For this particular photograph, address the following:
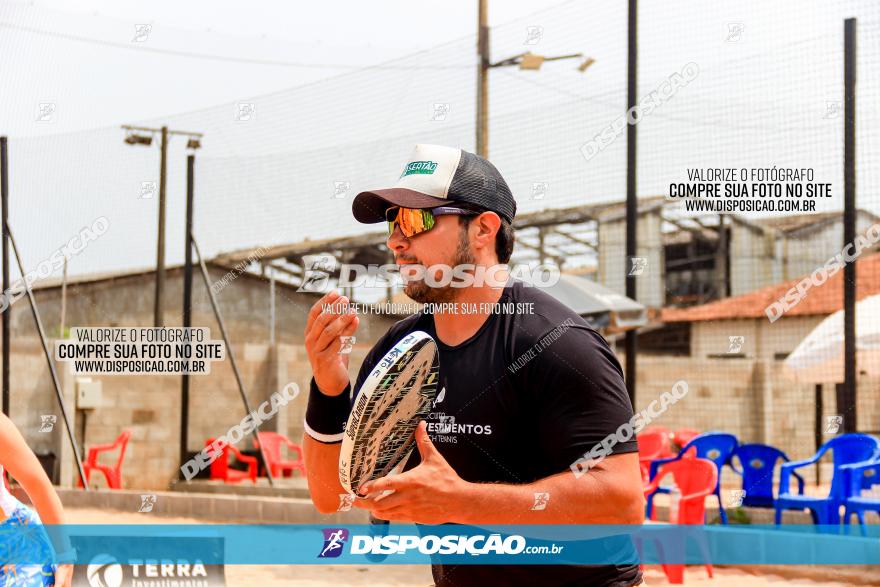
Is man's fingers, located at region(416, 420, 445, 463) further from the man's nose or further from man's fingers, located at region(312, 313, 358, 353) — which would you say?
the man's nose

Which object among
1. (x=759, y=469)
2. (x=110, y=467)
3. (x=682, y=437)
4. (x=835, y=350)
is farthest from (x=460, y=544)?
(x=682, y=437)

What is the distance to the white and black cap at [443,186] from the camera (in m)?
1.88

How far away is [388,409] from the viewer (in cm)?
169

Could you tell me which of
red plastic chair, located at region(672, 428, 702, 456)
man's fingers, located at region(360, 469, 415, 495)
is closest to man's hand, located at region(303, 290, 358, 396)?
man's fingers, located at region(360, 469, 415, 495)

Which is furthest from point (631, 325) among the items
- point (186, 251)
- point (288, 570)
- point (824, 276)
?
point (186, 251)

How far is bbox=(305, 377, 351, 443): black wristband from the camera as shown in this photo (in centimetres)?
195

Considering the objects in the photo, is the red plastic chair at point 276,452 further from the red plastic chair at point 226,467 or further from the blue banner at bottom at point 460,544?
the blue banner at bottom at point 460,544

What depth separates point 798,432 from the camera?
1502cm

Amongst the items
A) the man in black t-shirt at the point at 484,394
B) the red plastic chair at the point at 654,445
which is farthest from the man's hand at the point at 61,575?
the red plastic chair at the point at 654,445

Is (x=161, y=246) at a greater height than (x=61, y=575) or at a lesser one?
greater

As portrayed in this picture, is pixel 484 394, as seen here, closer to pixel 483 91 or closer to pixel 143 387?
pixel 483 91

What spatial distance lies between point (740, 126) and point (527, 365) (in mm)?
7552

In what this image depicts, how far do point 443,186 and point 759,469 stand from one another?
8025 millimetres

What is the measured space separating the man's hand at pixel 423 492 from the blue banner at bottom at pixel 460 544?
0.77ft
